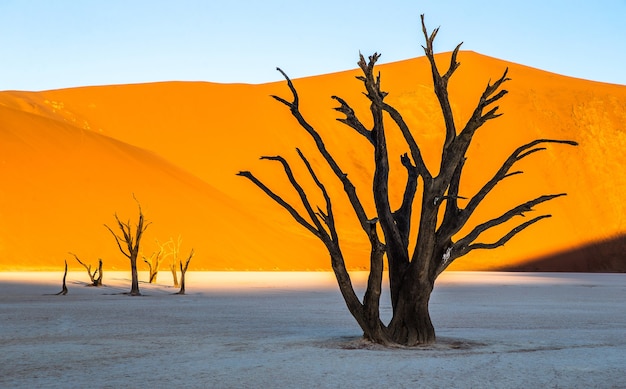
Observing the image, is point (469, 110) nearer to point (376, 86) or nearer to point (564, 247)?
point (564, 247)

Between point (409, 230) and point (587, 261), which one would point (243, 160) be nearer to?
point (587, 261)

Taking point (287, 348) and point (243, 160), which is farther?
point (243, 160)

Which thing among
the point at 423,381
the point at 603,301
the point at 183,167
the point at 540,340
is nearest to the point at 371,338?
the point at 540,340

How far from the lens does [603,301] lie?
1012 inches

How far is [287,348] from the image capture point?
12.1 m

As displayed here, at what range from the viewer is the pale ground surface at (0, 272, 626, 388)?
9.24 meters

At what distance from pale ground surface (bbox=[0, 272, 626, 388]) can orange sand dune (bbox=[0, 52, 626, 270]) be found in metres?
33.5

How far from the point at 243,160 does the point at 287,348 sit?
6457cm

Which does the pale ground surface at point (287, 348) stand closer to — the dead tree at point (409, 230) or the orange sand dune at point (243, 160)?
the dead tree at point (409, 230)

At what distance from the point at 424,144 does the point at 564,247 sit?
1575cm

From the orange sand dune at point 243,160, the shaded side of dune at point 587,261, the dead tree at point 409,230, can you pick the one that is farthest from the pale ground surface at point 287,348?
the shaded side of dune at point 587,261

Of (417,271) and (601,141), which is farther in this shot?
(601,141)

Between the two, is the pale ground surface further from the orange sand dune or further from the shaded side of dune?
the shaded side of dune

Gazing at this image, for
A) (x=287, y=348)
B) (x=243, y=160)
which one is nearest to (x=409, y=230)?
(x=287, y=348)
